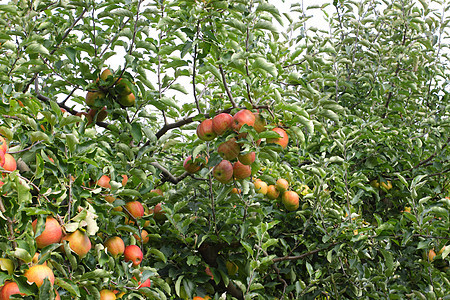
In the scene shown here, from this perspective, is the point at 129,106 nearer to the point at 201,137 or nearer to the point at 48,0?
the point at 201,137

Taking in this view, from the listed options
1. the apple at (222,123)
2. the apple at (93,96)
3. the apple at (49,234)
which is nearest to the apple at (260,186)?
the apple at (222,123)

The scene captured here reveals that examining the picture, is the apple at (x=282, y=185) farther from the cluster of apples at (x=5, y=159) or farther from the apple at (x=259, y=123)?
the cluster of apples at (x=5, y=159)

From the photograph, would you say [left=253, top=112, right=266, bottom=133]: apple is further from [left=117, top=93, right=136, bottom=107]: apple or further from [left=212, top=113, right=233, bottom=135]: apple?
[left=117, top=93, right=136, bottom=107]: apple

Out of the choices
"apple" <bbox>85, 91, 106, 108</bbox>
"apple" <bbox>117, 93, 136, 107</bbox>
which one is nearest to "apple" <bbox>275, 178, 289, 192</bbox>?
"apple" <bbox>117, 93, 136, 107</bbox>

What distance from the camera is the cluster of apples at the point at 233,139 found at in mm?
1964

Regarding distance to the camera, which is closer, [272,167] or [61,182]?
[61,182]

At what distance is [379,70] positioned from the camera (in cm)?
Result: 388

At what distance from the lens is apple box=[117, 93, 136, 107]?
268cm

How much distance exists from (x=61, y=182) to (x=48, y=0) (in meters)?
2.12

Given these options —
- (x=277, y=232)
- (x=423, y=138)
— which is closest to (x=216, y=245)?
(x=277, y=232)

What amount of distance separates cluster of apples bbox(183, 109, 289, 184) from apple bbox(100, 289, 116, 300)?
83 centimetres

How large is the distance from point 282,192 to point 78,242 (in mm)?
1860

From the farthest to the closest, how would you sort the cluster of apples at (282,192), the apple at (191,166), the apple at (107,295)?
the cluster of apples at (282,192), the apple at (191,166), the apple at (107,295)

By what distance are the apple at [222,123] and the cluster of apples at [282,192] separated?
0.99 m
